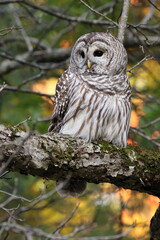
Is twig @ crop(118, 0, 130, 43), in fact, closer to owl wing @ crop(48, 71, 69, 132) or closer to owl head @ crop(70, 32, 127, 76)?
owl head @ crop(70, 32, 127, 76)

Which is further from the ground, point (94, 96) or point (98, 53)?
point (98, 53)

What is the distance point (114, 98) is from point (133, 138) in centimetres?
114

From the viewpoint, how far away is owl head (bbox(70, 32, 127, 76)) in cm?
561

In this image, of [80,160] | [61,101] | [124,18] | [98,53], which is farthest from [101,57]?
[80,160]

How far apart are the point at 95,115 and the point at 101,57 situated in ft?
2.20

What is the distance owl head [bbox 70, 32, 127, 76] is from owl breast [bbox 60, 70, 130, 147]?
21cm

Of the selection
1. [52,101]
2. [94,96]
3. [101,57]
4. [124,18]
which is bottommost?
[52,101]

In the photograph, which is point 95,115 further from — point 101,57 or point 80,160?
point 80,160

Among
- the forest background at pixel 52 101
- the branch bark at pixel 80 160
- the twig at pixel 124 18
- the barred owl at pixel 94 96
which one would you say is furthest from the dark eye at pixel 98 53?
the branch bark at pixel 80 160

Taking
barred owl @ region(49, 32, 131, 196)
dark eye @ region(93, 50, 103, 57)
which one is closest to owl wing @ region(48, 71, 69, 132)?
barred owl @ region(49, 32, 131, 196)

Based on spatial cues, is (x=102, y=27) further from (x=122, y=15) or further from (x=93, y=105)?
(x=93, y=105)

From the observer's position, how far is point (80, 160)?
4.32 metres

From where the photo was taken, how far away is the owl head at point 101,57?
18.4ft

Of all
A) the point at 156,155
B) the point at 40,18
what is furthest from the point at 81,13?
the point at 156,155
